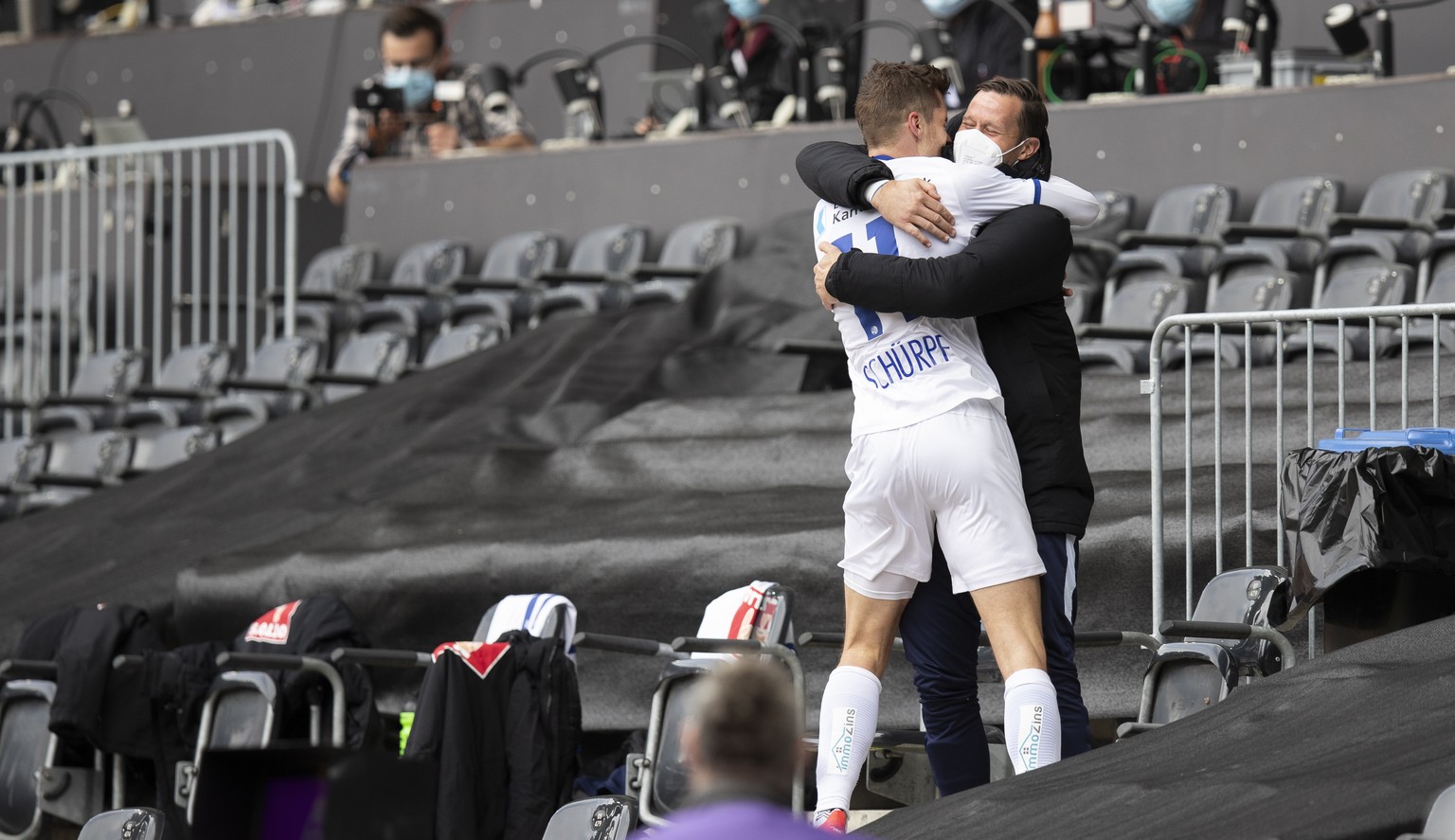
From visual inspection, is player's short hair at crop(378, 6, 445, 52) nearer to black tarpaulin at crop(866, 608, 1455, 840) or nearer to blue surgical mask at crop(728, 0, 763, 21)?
blue surgical mask at crop(728, 0, 763, 21)

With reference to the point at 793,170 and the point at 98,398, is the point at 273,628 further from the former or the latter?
the point at 793,170

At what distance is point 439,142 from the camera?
35.9ft

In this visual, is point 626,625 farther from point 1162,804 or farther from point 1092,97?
point 1092,97

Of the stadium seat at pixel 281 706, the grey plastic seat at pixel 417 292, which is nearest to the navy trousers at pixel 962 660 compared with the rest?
the stadium seat at pixel 281 706

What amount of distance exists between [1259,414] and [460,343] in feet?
14.2

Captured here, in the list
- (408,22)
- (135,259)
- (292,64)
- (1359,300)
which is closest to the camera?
(1359,300)

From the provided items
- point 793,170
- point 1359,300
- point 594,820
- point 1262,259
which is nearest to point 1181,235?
point 1262,259

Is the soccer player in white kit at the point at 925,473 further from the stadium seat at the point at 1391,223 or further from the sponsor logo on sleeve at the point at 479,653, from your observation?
the stadium seat at the point at 1391,223

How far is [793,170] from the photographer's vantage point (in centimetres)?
942

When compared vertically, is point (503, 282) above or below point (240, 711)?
above

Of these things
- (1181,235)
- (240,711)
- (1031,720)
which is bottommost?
(240,711)

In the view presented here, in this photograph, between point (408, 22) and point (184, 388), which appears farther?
point (408, 22)

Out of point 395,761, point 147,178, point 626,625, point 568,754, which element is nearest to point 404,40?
point 147,178

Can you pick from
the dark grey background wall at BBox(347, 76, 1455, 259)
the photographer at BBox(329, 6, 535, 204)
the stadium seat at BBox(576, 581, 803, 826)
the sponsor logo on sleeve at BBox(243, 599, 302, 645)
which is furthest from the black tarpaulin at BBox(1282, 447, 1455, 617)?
the photographer at BBox(329, 6, 535, 204)
